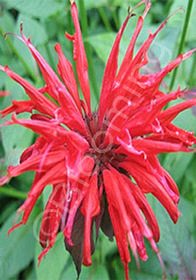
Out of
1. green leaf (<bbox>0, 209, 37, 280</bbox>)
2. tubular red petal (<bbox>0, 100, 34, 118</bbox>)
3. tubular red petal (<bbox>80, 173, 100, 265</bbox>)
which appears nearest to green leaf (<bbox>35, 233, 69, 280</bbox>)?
green leaf (<bbox>0, 209, 37, 280</bbox>)

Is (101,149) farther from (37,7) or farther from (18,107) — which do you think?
(37,7)

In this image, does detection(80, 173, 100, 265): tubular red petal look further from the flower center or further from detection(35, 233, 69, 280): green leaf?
detection(35, 233, 69, 280): green leaf

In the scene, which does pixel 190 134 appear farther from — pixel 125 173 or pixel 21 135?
pixel 21 135

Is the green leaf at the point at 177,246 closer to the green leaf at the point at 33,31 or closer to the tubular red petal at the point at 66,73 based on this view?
the tubular red petal at the point at 66,73

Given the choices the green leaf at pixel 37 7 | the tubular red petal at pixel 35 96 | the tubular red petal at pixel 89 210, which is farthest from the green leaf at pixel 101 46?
the tubular red petal at pixel 89 210

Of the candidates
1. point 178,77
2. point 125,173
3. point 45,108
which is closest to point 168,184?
point 125,173
